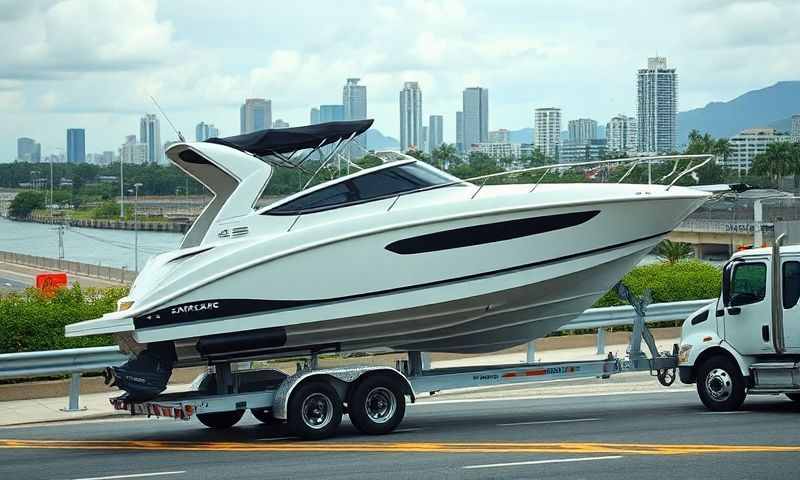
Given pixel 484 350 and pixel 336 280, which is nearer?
pixel 336 280

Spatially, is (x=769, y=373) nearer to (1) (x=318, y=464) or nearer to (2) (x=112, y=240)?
(1) (x=318, y=464)

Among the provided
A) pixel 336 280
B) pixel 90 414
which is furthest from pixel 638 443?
pixel 90 414

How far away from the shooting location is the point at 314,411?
1381 centimetres

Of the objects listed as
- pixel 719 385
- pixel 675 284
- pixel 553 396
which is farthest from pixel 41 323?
pixel 675 284

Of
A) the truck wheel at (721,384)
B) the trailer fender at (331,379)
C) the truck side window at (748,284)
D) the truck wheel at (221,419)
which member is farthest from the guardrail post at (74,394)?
the truck side window at (748,284)

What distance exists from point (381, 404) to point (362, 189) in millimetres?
2673

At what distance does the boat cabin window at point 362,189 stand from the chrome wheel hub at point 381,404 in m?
2.35

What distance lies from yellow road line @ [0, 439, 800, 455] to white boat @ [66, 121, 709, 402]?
0.97 metres

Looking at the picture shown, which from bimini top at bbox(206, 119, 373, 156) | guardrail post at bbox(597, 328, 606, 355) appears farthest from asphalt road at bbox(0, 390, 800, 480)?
guardrail post at bbox(597, 328, 606, 355)

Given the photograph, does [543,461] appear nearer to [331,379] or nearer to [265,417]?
[331,379]

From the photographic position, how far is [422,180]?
14.9 metres

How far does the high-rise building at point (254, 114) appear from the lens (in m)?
23.1

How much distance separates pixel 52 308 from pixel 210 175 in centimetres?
577

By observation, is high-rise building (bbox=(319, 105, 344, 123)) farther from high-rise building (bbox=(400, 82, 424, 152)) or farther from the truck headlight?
high-rise building (bbox=(400, 82, 424, 152))
